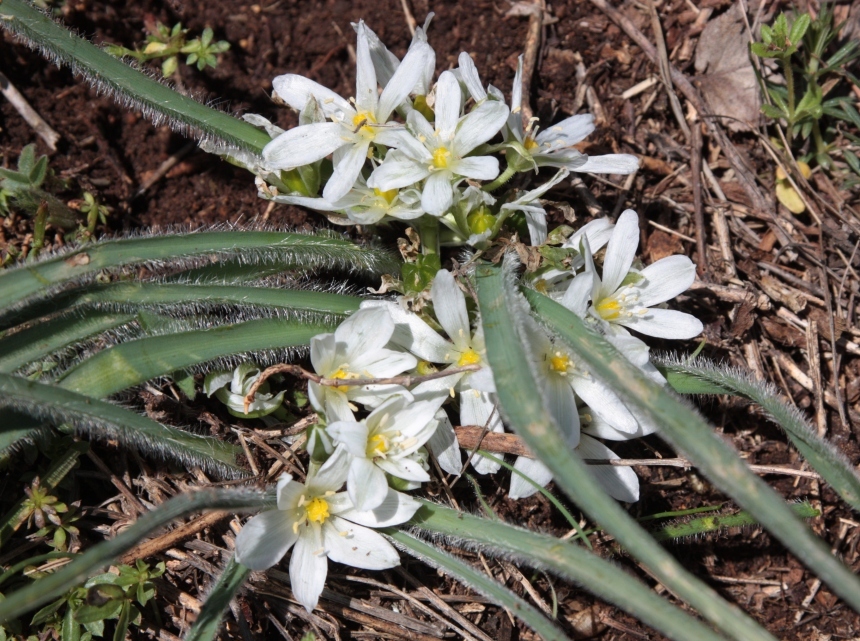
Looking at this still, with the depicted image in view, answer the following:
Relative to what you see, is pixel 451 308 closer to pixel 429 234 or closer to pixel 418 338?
pixel 418 338

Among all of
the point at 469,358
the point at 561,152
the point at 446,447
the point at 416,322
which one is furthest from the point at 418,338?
the point at 561,152

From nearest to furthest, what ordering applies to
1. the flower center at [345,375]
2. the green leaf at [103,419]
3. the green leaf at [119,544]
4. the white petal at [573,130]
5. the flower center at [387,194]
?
the green leaf at [119,544]
the green leaf at [103,419]
the flower center at [345,375]
the flower center at [387,194]
the white petal at [573,130]

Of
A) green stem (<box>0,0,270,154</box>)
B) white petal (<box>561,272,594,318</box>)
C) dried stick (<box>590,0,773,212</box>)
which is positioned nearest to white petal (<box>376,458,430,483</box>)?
white petal (<box>561,272,594,318</box>)

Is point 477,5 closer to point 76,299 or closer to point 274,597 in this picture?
point 76,299

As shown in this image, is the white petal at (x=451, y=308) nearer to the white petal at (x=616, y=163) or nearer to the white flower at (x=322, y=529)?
the white flower at (x=322, y=529)

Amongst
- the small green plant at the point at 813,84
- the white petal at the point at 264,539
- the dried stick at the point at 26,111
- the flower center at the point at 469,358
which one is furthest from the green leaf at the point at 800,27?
the dried stick at the point at 26,111

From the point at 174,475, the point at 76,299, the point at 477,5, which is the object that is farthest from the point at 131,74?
the point at 477,5
